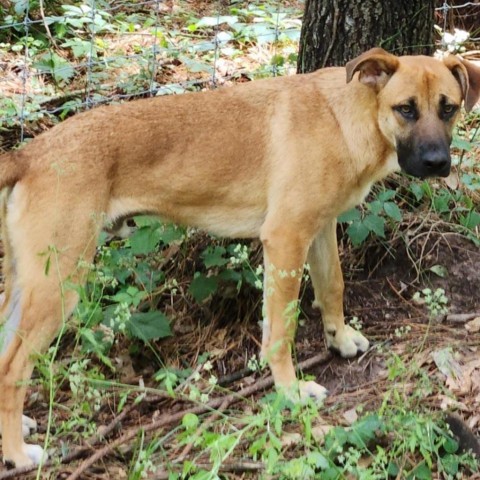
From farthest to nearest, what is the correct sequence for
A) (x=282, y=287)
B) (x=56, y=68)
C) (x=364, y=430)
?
(x=56, y=68)
(x=282, y=287)
(x=364, y=430)

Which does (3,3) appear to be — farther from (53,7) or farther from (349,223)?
(349,223)

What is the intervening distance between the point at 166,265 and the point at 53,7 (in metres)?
3.99

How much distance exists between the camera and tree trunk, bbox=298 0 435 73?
5.32 m

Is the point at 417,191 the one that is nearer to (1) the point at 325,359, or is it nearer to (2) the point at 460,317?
(2) the point at 460,317

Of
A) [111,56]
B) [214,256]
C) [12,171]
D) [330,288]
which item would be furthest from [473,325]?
[111,56]

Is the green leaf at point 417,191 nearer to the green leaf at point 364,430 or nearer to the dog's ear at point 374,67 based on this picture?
the dog's ear at point 374,67

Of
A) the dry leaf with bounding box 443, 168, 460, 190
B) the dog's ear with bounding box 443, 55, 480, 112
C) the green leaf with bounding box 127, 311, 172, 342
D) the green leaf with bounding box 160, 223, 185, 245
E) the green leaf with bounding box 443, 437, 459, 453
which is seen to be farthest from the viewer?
the dry leaf with bounding box 443, 168, 460, 190

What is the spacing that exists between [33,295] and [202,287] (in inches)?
47.5

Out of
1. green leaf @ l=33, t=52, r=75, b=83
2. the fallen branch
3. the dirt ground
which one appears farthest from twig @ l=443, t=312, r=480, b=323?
green leaf @ l=33, t=52, r=75, b=83

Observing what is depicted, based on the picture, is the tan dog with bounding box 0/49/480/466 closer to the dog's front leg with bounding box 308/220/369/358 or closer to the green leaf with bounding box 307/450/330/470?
the dog's front leg with bounding box 308/220/369/358

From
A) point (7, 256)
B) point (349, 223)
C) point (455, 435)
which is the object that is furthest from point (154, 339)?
point (455, 435)

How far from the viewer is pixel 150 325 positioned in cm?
479

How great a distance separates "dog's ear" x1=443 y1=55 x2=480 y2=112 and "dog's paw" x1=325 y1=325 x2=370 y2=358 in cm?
139

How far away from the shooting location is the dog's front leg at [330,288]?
15.6 ft
